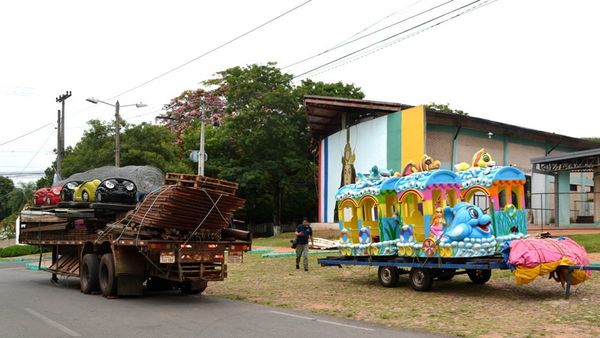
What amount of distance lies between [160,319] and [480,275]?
831 centimetres

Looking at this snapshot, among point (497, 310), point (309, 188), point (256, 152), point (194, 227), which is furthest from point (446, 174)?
point (309, 188)

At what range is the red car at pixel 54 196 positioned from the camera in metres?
17.5

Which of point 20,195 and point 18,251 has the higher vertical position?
point 20,195

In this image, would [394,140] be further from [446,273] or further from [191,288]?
[191,288]

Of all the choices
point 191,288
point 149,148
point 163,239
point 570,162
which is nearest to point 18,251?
point 149,148

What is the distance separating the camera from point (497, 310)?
11.3 metres

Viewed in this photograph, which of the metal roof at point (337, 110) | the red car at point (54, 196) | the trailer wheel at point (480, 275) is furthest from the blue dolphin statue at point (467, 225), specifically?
the metal roof at point (337, 110)

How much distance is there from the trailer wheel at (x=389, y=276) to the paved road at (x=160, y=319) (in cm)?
412

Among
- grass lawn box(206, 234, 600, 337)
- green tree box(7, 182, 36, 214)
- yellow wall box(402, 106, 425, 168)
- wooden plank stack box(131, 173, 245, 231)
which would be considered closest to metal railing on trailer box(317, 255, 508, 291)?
grass lawn box(206, 234, 600, 337)

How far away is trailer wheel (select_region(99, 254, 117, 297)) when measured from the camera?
13617 mm

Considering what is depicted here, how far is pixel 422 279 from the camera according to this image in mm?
14148

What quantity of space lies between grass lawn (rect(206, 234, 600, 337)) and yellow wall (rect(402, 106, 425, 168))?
1414 cm

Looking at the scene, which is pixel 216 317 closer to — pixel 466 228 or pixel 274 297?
pixel 274 297

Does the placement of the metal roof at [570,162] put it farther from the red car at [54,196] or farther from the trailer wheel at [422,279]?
the red car at [54,196]
